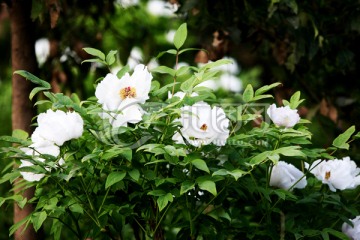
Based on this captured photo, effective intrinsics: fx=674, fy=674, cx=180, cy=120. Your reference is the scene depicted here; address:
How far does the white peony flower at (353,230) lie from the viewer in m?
1.53

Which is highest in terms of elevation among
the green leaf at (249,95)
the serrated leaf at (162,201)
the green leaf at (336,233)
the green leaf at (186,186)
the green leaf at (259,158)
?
the green leaf at (249,95)

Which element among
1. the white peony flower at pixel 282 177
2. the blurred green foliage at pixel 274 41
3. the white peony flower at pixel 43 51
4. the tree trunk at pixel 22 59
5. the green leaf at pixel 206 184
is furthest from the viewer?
the white peony flower at pixel 43 51

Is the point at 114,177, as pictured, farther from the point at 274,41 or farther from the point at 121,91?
the point at 274,41

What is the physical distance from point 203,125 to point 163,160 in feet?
0.35

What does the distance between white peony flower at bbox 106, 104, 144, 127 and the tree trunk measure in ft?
2.39

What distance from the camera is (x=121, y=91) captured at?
1.35 meters

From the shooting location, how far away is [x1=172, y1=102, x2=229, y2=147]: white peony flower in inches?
51.9

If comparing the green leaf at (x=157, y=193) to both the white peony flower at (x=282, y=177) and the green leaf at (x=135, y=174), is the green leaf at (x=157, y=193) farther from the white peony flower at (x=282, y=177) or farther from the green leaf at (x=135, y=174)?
the white peony flower at (x=282, y=177)

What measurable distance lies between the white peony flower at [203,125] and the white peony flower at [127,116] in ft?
0.29

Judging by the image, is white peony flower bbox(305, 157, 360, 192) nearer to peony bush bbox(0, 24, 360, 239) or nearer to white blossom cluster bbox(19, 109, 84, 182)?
peony bush bbox(0, 24, 360, 239)

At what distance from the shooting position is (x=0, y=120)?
3.26m

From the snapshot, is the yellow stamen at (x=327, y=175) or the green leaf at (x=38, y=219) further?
the yellow stamen at (x=327, y=175)

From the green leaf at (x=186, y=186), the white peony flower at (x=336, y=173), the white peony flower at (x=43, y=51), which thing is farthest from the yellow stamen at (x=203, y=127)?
the white peony flower at (x=43, y=51)

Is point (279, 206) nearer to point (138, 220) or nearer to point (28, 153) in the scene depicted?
point (138, 220)
